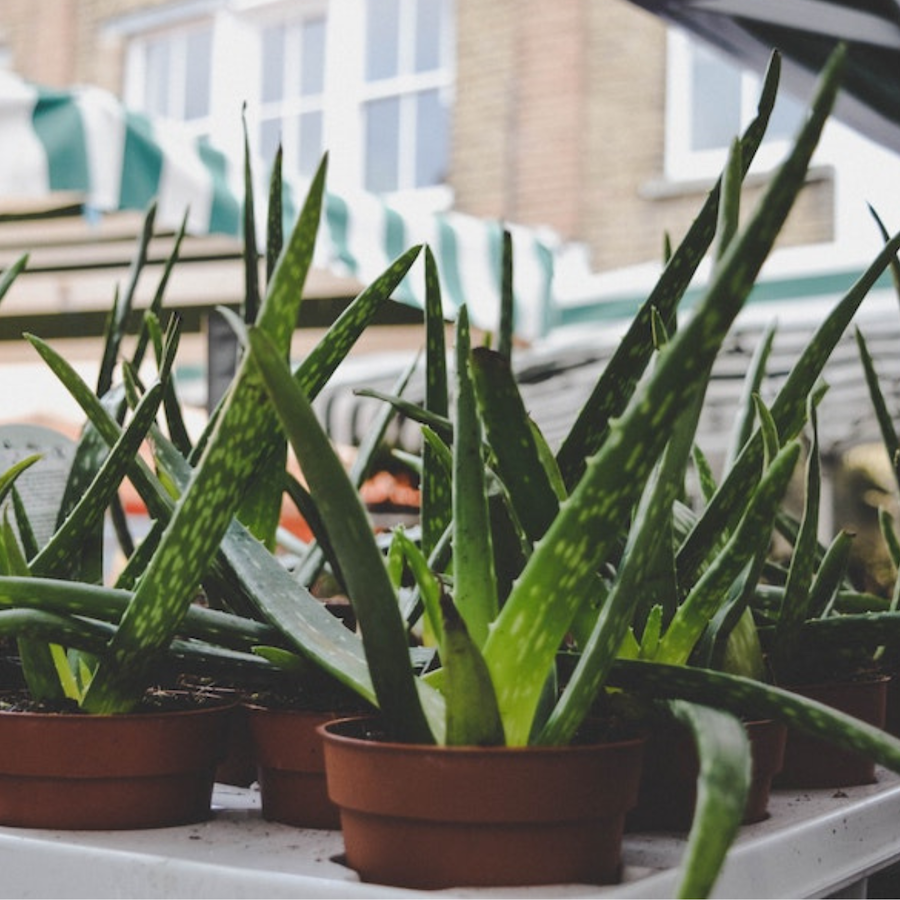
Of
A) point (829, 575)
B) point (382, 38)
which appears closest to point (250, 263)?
point (829, 575)

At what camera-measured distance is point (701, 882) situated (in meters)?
0.36

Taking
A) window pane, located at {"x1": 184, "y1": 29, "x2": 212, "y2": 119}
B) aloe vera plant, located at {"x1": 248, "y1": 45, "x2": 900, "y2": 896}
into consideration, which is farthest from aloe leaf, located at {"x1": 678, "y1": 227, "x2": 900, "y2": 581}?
window pane, located at {"x1": 184, "y1": 29, "x2": 212, "y2": 119}

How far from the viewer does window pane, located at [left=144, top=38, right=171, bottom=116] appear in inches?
224

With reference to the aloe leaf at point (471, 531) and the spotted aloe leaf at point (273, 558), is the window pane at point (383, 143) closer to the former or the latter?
the spotted aloe leaf at point (273, 558)

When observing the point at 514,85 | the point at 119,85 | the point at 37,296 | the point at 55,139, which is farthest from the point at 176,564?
the point at 119,85

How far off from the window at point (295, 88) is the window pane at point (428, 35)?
0.45 metres

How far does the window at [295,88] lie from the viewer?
5.27 metres

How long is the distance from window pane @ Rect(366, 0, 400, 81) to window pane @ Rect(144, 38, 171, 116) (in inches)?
40.5

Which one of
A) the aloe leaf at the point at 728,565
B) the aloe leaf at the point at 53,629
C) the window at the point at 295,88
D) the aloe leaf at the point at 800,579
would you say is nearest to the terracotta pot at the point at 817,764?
the aloe leaf at the point at 800,579

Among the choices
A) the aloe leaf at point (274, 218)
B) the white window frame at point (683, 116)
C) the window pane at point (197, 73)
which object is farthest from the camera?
the window pane at point (197, 73)

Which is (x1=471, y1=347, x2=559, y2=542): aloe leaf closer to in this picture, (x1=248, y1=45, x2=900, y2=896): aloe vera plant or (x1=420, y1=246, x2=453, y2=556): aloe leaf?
Answer: (x1=248, y1=45, x2=900, y2=896): aloe vera plant

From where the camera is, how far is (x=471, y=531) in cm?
50

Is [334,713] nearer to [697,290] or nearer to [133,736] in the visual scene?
[133,736]

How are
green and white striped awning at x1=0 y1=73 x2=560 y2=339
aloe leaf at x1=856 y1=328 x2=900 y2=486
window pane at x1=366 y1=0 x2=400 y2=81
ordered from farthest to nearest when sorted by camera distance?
window pane at x1=366 y1=0 x2=400 y2=81, green and white striped awning at x1=0 y1=73 x2=560 y2=339, aloe leaf at x1=856 y1=328 x2=900 y2=486
